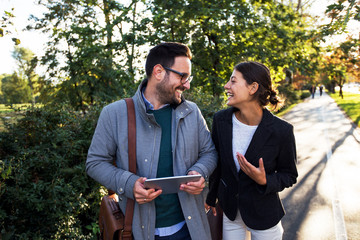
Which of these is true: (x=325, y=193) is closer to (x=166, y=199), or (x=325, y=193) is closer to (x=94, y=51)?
(x=166, y=199)

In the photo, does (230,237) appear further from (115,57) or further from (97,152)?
(115,57)

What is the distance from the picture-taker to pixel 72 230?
117 inches

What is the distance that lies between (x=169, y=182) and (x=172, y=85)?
71 cm

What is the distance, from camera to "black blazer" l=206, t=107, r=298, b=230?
217cm

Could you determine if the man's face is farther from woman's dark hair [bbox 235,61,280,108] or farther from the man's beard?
woman's dark hair [bbox 235,61,280,108]

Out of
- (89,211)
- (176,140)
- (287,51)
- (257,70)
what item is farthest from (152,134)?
(287,51)

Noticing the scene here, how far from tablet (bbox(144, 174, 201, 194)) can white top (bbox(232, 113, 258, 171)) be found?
70cm

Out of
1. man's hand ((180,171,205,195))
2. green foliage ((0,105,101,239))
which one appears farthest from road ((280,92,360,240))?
green foliage ((0,105,101,239))

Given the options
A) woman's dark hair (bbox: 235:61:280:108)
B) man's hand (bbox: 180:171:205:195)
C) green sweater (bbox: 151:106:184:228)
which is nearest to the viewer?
man's hand (bbox: 180:171:205:195)

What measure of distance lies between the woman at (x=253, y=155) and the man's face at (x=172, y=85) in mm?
522

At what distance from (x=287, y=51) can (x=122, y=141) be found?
29.9ft

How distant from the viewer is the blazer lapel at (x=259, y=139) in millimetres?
2176

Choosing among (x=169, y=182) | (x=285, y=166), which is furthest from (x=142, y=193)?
(x=285, y=166)

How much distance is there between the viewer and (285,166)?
2.23 meters
